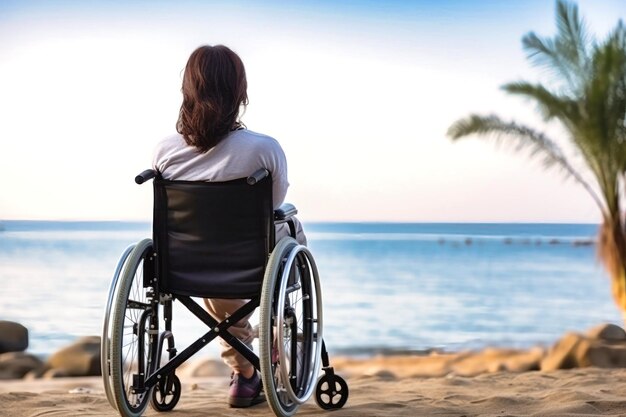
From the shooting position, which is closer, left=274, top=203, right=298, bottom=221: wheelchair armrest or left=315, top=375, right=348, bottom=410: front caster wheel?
left=274, top=203, right=298, bottom=221: wheelchair armrest

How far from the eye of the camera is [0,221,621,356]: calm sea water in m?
8.71

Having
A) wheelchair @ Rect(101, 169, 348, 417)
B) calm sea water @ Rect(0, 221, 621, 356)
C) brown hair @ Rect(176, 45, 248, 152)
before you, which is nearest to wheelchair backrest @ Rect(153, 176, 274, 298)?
wheelchair @ Rect(101, 169, 348, 417)

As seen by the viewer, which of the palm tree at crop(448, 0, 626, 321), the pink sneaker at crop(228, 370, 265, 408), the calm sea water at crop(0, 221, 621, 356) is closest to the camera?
the pink sneaker at crop(228, 370, 265, 408)

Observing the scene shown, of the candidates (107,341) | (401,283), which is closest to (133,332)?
(107,341)

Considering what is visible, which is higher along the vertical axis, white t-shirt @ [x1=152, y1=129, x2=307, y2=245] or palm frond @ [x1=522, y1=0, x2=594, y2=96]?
palm frond @ [x1=522, y1=0, x2=594, y2=96]

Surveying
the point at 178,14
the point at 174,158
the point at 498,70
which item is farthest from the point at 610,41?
the point at 498,70

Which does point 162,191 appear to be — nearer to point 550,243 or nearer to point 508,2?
point 508,2

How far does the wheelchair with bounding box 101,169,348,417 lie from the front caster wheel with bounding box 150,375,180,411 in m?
0.21

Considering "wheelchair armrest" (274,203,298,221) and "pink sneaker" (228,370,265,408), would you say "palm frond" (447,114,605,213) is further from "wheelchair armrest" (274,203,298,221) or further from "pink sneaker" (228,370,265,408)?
"wheelchair armrest" (274,203,298,221)

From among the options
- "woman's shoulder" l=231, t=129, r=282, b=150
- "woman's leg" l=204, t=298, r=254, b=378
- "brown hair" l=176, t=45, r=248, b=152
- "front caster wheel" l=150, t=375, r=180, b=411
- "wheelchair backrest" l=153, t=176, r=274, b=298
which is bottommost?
"front caster wheel" l=150, t=375, r=180, b=411

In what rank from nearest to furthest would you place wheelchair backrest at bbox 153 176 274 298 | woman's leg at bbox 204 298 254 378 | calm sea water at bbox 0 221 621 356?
wheelchair backrest at bbox 153 176 274 298 < woman's leg at bbox 204 298 254 378 < calm sea water at bbox 0 221 621 356

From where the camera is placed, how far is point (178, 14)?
12961 mm

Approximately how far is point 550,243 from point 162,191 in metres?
15.9

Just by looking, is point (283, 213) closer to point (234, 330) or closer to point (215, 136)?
point (215, 136)
